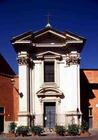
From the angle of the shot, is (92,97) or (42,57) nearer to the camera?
(42,57)

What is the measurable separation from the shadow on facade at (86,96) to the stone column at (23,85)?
6140 mm

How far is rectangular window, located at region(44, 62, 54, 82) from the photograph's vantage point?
39.8 m

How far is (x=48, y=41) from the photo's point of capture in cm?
3994

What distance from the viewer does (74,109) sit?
1507 inches

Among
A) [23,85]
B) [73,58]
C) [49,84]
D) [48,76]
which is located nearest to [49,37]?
[73,58]

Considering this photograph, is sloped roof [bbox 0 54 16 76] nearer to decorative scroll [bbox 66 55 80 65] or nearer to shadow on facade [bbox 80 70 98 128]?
shadow on facade [bbox 80 70 98 128]

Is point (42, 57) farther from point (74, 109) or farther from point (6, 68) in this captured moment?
point (6, 68)

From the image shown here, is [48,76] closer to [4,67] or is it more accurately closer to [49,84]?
[49,84]

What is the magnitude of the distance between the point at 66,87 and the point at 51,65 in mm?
2584

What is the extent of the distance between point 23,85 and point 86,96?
717 centimetres

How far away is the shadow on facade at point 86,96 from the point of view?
4184cm

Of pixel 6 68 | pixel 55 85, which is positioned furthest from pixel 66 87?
pixel 6 68

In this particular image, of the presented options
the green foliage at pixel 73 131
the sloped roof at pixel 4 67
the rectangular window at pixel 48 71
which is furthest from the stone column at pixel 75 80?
the sloped roof at pixel 4 67

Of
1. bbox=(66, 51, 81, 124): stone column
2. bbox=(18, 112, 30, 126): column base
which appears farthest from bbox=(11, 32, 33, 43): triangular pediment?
bbox=(18, 112, 30, 126): column base
